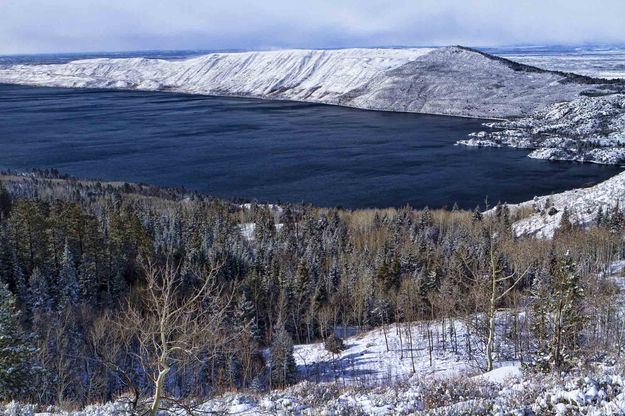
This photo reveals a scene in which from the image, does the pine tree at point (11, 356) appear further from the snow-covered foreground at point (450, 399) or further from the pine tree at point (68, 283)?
the pine tree at point (68, 283)

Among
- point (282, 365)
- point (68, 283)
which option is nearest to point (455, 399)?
point (282, 365)

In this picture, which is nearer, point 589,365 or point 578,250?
point 589,365

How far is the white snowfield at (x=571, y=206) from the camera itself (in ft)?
189

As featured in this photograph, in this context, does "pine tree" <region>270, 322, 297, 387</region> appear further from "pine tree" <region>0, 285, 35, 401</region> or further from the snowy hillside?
the snowy hillside

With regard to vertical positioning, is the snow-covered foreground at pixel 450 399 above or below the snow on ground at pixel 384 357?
above

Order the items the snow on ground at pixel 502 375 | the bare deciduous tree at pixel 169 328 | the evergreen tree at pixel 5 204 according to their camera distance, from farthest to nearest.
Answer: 1. the evergreen tree at pixel 5 204
2. the snow on ground at pixel 502 375
3. the bare deciduous tree at pixel 169 328

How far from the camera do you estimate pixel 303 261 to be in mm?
42031

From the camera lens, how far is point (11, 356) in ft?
55.0

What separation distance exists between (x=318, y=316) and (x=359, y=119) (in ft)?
390

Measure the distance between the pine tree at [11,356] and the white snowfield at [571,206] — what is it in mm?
49145

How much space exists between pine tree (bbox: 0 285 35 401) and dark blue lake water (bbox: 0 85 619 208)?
56086 mm

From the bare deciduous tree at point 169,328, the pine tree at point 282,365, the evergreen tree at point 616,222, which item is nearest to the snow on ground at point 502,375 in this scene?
the bare deciduous tree at point 169,328

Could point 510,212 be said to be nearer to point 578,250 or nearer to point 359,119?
point 578,250

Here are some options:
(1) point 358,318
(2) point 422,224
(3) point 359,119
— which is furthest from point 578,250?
(3) point 359,119
